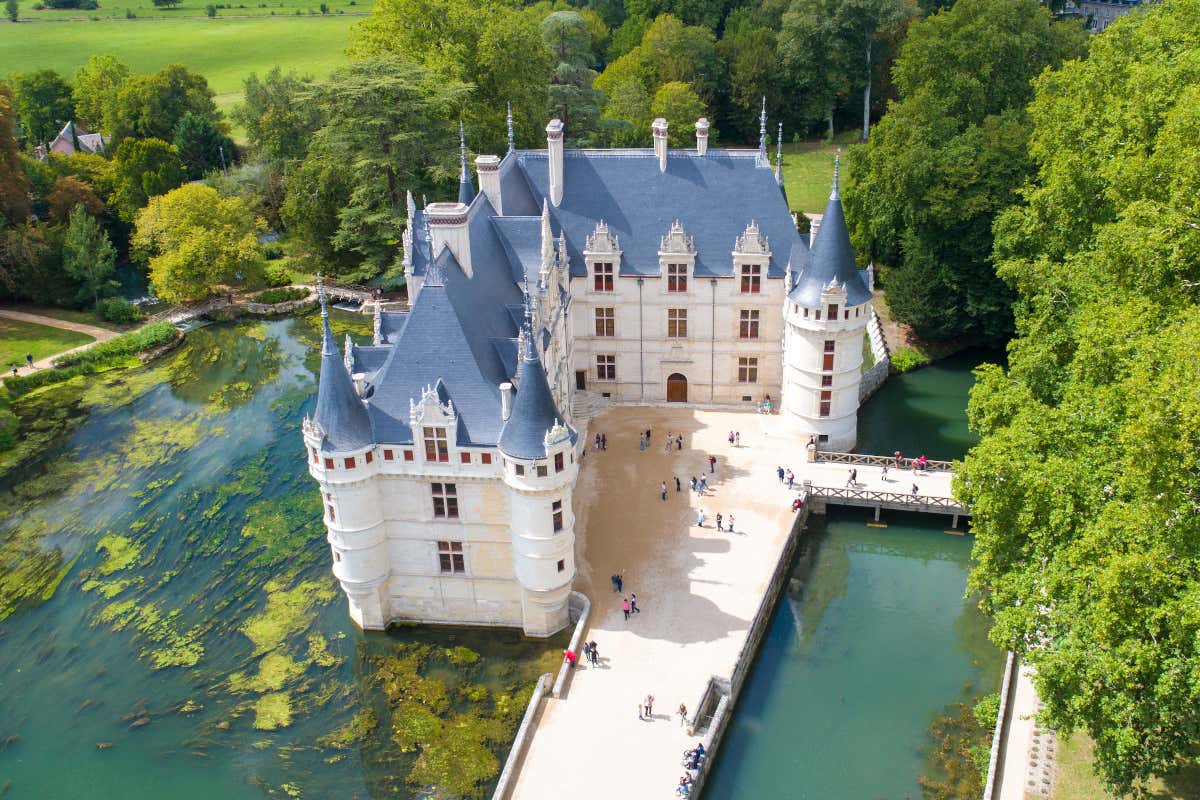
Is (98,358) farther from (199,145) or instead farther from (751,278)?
(751,278)

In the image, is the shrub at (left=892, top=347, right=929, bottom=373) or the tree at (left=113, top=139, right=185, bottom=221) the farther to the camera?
the tree at (left=113, top=139, right=185, bottom=221)

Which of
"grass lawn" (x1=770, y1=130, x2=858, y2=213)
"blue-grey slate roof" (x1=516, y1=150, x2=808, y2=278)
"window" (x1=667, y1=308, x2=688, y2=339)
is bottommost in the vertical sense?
"grass lawn" (x1=770, y1=130, x2=858, y2=213)

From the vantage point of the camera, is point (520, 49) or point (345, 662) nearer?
point (345, 662)

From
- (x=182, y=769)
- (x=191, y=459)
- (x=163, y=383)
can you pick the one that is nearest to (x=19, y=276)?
(x=163, y=383)

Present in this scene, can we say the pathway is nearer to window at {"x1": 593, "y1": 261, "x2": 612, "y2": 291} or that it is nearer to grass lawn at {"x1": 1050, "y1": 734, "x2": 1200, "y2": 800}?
window at {"x1": 593, "y1": 261, "x2": 612, "y2": 291}

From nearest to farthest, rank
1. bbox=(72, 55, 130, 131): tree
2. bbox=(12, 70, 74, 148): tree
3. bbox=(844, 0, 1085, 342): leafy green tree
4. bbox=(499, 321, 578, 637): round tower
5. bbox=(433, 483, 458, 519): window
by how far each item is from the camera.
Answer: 1. bbox=(499, 321, 578, 637): round tower
2. bbox=(433, 483, 458, 519): window
3. bbox=(844, 0, 1085, 342): leafy green tree
4. bbox=(72, 55, 130, 131): tree
5. bbox=(12, 70, 74, 148): tree

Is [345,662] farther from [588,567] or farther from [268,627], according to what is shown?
[588,567]

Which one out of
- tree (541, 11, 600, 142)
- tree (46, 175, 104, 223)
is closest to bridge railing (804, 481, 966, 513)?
tree (541, 11, 600, 142)

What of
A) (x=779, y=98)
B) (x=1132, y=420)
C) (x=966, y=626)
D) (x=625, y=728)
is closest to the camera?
(x=1132, y=420)
